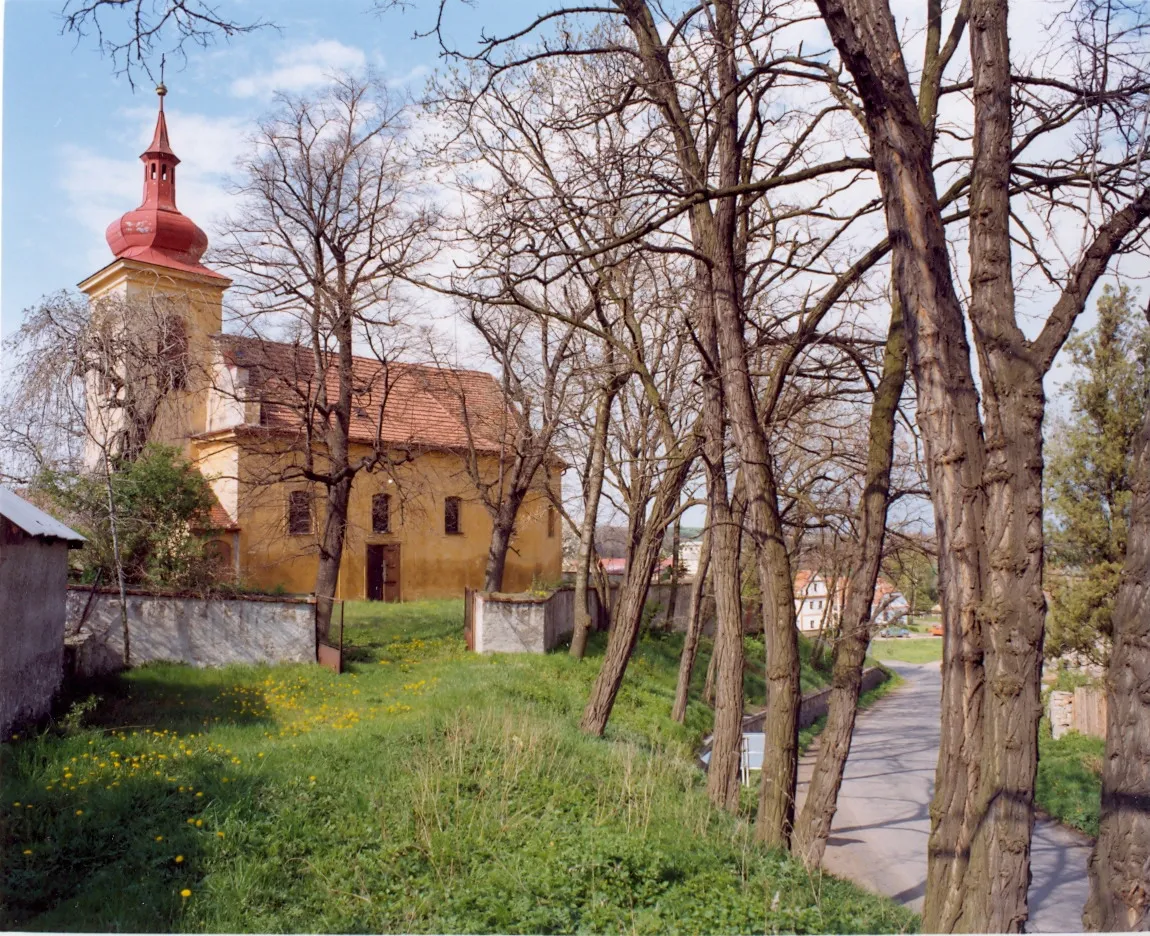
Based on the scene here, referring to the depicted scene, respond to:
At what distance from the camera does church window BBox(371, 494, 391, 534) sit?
30438 mm

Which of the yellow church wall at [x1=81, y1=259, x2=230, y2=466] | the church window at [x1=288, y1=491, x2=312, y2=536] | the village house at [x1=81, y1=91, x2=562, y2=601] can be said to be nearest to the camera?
the yellow church wall at [x1=81, y1=259, x2=230, y2=466]

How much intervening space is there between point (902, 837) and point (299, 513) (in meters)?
18.7

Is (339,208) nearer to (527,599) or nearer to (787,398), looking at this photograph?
(527,599)

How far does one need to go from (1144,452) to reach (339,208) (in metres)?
17.2

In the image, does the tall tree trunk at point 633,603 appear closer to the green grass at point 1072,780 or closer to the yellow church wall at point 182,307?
the green grass at point 1072,780

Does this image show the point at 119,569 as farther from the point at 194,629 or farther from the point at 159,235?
the point at 159,235

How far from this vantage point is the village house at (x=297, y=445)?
66.7 ft

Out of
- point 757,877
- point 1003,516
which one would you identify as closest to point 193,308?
point 757,877

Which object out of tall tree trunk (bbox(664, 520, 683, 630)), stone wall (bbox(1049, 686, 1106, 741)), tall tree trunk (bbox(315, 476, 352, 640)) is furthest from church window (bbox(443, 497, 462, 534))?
stone wall (bbox(1049, 686, 1106, 741))

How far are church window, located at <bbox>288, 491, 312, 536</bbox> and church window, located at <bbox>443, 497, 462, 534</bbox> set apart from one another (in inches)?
201

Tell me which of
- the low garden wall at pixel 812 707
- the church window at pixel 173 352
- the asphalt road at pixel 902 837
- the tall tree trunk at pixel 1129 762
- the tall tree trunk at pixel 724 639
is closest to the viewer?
the tall tree trunk at pixel 1129 762

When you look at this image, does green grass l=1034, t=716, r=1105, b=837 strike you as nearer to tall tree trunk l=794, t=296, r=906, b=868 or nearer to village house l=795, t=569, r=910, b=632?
village house l=795, t=569, r=910, b=632

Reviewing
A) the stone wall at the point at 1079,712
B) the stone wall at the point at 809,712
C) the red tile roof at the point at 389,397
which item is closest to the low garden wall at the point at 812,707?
the stone wall at the point at 809,712

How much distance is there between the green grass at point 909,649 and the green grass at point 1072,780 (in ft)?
102
